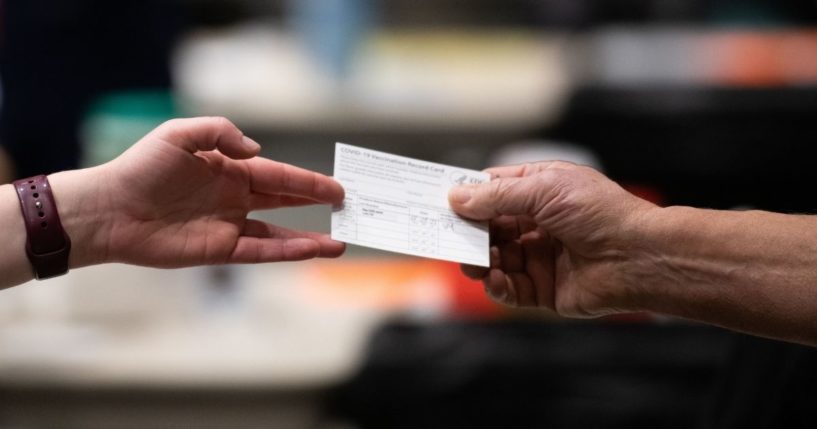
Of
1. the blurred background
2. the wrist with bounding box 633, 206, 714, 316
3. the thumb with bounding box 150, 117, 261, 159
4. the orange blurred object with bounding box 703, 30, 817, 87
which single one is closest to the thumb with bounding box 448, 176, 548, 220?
the wrist with bounding box 633, 206, 714, 316

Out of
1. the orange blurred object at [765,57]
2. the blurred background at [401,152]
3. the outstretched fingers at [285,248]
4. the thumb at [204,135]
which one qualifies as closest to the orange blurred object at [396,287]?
the blurred background at [401,152]

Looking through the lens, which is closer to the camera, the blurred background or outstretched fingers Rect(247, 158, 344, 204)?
outstretched fingers Rect(247, 158, 344, 204)

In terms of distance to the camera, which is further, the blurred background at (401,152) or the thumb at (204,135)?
the blurred background at (401,152)

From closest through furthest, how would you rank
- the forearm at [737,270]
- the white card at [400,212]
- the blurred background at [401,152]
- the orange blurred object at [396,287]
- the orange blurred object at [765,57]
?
the forearm at [737,270]
the white card at [400,212]
the blurred background at [401,152]
the orange blurred object at [396,287]
the orange blurred object at [765,57]

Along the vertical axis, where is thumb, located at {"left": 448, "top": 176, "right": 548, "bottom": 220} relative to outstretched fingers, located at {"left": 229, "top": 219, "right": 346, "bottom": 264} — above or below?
above

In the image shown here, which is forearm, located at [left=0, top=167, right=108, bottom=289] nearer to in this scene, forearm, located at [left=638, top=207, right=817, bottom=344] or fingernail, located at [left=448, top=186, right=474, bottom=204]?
fingernail, located at [left=448, top=186, right=474, bottom=204]

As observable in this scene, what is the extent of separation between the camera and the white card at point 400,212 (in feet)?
4.51

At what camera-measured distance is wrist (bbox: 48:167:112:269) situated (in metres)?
1.36

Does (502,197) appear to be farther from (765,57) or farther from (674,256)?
(765,57)

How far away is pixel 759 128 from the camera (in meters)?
3.48

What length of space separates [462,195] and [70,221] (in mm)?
584

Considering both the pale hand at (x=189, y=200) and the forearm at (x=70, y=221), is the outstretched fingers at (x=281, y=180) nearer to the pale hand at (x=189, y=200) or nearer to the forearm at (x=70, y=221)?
the pale hand at (x=189, y=200)

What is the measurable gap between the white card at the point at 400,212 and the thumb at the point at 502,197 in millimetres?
29

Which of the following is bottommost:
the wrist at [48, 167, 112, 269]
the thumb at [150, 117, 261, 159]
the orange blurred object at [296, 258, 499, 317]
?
the orange blurred object at [296, 258, 499, 317]
